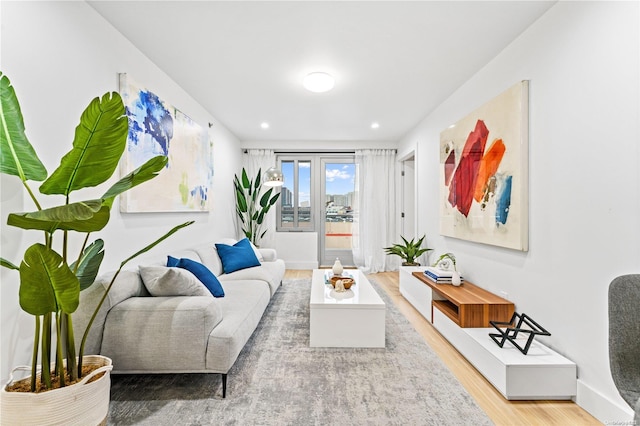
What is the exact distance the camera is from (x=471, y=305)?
249 centimetres

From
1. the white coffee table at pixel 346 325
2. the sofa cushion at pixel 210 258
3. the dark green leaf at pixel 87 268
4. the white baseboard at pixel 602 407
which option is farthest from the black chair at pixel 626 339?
the sofa cushion at pixel 210 258

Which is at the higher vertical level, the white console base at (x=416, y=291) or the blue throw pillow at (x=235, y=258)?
the blue throw pillow at (x=235, y=258)

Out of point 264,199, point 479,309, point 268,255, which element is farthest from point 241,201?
point 479,309

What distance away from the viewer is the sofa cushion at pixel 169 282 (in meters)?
2.03

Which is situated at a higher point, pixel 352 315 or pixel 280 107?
pixel 280 107

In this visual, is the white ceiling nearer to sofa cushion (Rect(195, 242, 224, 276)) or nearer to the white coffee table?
sofa cushion (Rect(195, 242, 224, 276))

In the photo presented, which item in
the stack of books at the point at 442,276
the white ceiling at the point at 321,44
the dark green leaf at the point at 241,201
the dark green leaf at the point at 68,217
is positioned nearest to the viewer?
the dark green leaf at the point at 68,217

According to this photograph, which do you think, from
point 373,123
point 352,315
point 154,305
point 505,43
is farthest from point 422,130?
point 154,305

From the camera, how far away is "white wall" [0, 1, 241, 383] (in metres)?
1.56

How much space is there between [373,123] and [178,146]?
9.57 ft

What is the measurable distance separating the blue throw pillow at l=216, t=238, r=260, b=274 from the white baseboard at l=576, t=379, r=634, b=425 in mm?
3213

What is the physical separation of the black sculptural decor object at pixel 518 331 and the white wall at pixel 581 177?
8 cm

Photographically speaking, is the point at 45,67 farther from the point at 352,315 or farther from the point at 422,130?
the point at 422,130

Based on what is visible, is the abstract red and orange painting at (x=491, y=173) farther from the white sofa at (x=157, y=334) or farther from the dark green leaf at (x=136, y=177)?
the dark green leaf at (x=136, y=177)
